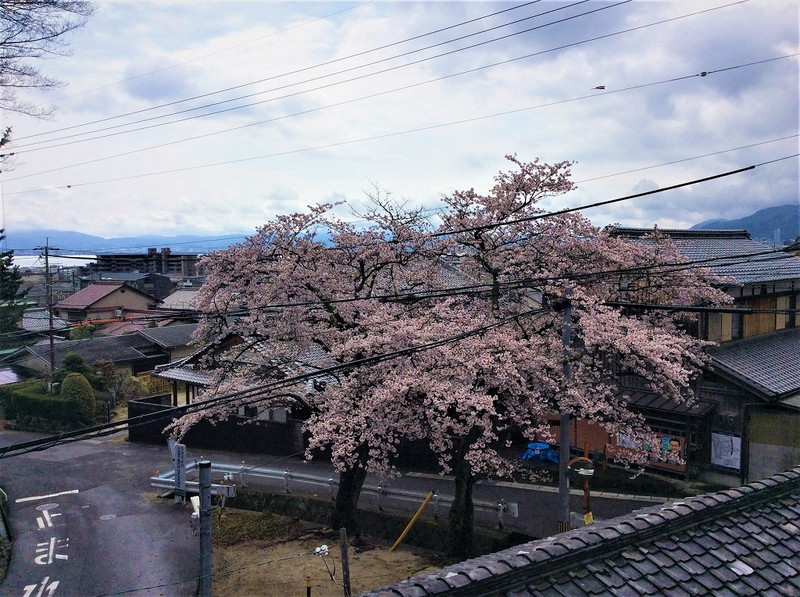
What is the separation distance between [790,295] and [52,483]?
31.9 meters

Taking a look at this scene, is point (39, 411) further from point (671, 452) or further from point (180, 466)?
point (671, 452)

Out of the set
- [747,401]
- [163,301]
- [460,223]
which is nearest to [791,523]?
[460,223]

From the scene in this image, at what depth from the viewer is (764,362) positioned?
20.5 meters

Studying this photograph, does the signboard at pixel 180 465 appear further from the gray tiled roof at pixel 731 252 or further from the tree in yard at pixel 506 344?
the gray tiled roof at pixel 731 252

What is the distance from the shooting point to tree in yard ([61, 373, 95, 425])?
32.5 meters

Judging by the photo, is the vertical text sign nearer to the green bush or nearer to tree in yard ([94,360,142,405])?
the green bush

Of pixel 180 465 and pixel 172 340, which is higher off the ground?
pixel 172 340

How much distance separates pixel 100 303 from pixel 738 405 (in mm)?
50682

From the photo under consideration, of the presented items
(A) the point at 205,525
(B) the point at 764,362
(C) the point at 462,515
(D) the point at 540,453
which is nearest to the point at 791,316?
(B) the point at 764,362

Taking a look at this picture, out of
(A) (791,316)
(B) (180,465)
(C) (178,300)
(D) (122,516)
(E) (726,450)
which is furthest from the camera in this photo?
(C) (178,300)

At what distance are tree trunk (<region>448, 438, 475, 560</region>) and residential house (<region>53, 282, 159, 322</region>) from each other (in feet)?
141

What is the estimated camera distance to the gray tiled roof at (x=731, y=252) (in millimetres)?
22109

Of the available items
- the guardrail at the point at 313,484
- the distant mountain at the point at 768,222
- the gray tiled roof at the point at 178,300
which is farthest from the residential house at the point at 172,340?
the distant mountain at the point at 768,222

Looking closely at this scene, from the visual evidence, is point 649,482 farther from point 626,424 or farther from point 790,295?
point 790,295
